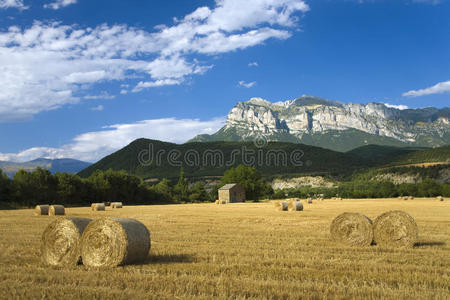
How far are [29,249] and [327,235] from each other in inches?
392

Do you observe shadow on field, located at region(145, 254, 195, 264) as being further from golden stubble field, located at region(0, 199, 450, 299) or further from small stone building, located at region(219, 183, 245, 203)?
small stone building, located at region(219, 183, 245, 203)

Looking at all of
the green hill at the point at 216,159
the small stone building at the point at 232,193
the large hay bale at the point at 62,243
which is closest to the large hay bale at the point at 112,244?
the large hay bale at the point at 62,243

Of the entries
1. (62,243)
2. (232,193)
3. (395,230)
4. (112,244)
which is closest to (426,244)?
(395,230)

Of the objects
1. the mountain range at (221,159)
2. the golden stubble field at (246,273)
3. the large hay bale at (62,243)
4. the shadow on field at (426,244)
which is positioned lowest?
the shadow on field at (426,244)

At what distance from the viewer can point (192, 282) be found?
6898 mm

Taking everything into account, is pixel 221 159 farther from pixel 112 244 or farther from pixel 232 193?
pixel 112 244

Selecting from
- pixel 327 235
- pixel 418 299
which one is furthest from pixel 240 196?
pixel 418 299

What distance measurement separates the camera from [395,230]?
12.1 m

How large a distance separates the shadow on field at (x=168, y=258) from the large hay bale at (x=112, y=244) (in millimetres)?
322

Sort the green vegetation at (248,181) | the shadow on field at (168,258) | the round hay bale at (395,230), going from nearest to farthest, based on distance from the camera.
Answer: the shadow on field at (168,258) → the round hay bale at (395,230) → the green vegetation at (248,181)

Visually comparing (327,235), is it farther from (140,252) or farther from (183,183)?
(183,183)

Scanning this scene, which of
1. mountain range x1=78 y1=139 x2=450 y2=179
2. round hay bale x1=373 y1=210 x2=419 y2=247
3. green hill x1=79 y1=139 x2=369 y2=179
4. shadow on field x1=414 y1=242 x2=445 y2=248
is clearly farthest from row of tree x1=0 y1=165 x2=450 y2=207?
green hill x1=79 y1=139 x2=369 y2=179

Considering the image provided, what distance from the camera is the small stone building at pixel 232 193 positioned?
64.7m

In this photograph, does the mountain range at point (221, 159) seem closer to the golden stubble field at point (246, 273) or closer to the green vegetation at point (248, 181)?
the green vegetation at point (248, 181)
